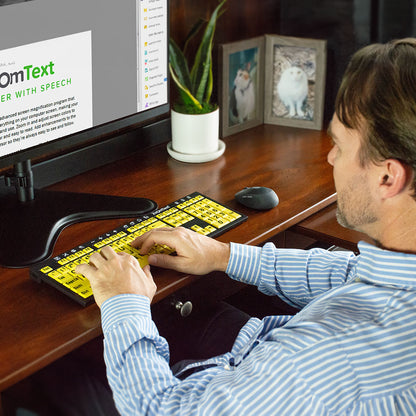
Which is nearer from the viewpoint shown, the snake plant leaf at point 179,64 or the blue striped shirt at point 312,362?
the blue striped shirt at point 312,362

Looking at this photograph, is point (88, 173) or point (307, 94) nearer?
point (88, 173)

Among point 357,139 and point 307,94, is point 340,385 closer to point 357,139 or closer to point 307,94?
point 357,139

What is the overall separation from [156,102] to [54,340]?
0.71 meters

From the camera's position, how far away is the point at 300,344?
37.6 inches

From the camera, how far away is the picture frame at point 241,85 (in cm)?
191

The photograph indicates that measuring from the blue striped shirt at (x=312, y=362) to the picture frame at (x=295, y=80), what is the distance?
1.00 metres

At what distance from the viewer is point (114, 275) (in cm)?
119

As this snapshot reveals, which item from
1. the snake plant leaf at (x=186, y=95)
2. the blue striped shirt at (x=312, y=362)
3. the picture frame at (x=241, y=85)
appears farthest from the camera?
the picture frame at (x=241, y=85)

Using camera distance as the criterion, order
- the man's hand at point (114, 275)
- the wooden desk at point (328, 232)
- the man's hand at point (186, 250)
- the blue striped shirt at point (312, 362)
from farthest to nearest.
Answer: the wooden desk at point (328, 232), the man's hand at point (186, 250), the man's hand at point (114, 275), the blue striped shirt at point (312, 362)

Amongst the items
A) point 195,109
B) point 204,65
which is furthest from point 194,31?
point 195,109

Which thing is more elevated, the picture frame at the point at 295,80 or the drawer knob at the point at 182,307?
the picture frame at the point at 295,80

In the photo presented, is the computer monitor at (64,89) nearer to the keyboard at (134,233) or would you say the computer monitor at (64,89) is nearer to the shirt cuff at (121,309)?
the keyboard at (134,233)

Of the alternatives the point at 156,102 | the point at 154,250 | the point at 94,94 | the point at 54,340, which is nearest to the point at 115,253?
the point at 154,250

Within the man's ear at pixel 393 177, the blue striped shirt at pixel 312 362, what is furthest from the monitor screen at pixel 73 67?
the man's ear at pixel 393 177
